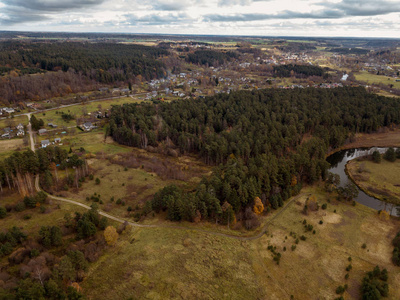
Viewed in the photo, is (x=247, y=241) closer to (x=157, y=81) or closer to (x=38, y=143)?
(x=38, y=143)

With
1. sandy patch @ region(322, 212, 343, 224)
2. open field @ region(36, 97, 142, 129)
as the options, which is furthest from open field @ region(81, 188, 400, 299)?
open field @ region(36, 97, 142, 129)

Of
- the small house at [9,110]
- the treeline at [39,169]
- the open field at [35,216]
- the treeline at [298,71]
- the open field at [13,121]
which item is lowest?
the open field at [35,216]

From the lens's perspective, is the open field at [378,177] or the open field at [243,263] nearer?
the open field at [243,263]

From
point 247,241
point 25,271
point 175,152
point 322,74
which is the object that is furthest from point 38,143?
point 322,74

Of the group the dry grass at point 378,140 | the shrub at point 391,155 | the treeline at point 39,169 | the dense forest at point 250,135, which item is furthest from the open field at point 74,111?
the shrub at point 391,155

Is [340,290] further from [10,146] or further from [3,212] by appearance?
[10,146]

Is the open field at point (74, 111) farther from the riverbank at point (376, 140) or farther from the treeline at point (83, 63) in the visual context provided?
the riverbank at point (376, 140)
